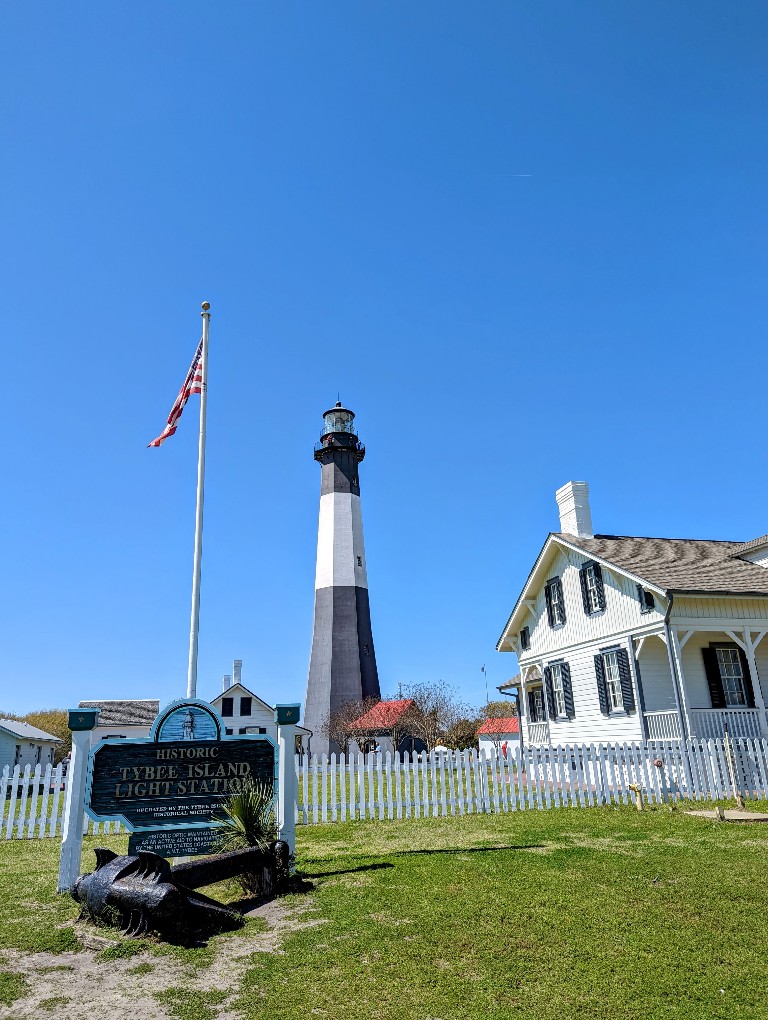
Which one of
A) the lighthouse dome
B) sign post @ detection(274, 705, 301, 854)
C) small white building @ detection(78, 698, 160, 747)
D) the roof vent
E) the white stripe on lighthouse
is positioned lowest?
sign post @ detection(274, 705, 301, 854)

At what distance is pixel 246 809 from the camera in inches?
327

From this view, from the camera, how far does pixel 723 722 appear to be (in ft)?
57.1

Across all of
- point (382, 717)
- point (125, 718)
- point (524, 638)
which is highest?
point (524, 638)

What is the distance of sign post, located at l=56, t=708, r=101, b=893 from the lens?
8.04 meters

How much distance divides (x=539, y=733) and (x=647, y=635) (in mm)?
7600

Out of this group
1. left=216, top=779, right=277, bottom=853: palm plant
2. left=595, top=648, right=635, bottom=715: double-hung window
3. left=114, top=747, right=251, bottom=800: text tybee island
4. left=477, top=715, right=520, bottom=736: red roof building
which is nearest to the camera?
left=216, top=779, right=277, bottom=853: palm plant

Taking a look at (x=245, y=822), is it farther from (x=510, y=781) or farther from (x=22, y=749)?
(x=22, y=749)

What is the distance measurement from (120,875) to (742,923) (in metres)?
5.65

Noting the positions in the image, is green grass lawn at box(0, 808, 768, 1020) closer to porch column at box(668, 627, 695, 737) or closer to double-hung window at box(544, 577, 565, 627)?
porch column at box(668, 627, 695, 737)

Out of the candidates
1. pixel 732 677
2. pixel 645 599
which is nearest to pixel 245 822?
pixel 645 599

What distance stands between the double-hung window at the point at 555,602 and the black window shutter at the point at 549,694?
1.68m

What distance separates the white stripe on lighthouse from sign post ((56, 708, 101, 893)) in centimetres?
3126

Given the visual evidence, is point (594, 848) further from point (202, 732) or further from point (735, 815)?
point (202, 732)

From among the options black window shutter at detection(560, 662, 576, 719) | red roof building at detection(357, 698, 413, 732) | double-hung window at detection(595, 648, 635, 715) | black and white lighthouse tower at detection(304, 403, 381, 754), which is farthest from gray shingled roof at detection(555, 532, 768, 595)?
red roof building at detection(357, 698, 413, 732)
